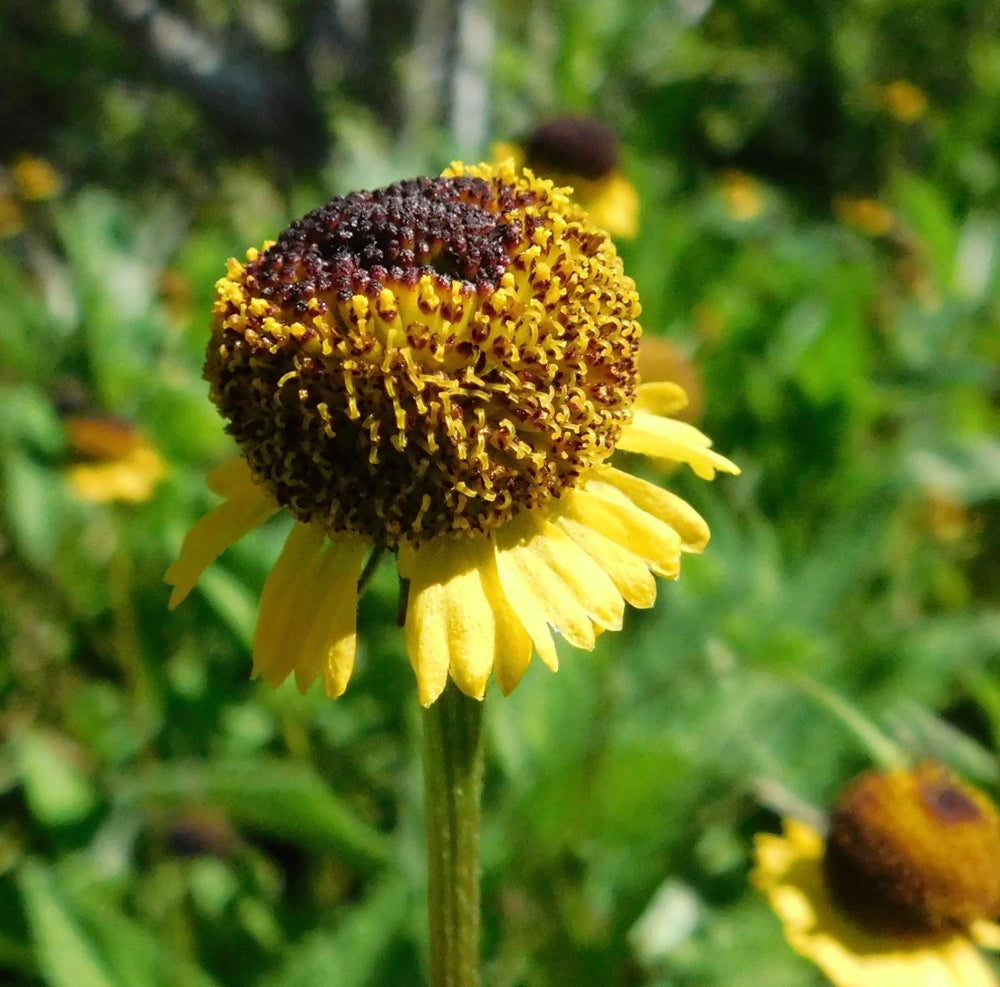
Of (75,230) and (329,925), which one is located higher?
(75,230)

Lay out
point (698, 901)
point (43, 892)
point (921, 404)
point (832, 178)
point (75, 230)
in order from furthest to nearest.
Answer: point (832, 178) < point (75, 230) < point (921, 404) < point (698, 901) < point (43, 892)

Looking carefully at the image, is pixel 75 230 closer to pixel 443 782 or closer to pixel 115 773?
pixel 115 773

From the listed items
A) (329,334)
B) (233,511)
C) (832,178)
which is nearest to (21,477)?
(233,511)

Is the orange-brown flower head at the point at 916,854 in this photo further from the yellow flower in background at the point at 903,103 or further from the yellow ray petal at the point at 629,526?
the yellow flower in background at the point at 903,103

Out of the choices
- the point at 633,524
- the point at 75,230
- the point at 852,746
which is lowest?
the point at 852,746

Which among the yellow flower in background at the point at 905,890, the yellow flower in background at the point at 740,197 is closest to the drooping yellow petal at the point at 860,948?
the yellow flower in background at the point at 905,890

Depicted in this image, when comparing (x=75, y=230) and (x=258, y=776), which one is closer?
(x=258, y=776)

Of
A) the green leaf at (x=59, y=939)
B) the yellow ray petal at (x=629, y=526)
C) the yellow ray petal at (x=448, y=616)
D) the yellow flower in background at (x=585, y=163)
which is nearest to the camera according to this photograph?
the yellow ray petal at (x=448, y=616)
